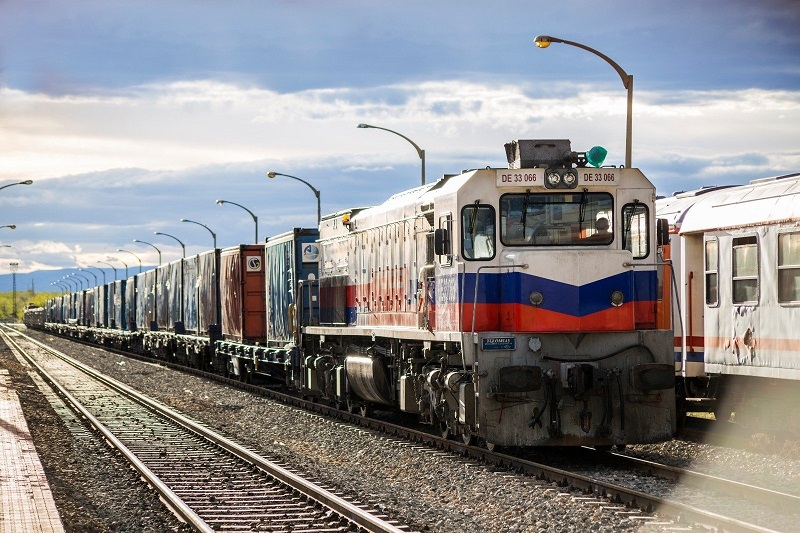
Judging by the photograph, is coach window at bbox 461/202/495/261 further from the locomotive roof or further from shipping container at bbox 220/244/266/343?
shipping container at bbox 220/244/266/343

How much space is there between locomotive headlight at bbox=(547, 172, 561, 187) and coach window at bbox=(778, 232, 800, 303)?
3.25 m

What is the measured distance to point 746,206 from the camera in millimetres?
16844

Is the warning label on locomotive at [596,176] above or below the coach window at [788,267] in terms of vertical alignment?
above

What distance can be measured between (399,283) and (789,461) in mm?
6837

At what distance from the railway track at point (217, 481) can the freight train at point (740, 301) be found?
6052 millimetres

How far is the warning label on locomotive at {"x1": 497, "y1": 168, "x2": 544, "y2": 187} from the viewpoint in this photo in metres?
15.2

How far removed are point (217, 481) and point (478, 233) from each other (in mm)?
4706

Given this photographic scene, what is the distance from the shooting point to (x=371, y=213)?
70.5 ft

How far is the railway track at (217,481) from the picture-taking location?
11641 mm

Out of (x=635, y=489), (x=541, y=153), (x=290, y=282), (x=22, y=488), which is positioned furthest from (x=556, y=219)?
(x=290, y=282)

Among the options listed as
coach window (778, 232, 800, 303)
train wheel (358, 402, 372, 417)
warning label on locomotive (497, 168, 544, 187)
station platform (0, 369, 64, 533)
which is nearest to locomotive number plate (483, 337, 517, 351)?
warning label on locomotive (497, 168, 544, 187)

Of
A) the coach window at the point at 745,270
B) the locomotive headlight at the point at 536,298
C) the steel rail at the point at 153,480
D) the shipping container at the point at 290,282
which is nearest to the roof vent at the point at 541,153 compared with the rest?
the locomotive headlight at the point at 536,298

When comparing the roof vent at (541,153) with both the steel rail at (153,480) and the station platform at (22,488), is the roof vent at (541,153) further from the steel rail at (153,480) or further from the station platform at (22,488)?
the station platform at (22,488)

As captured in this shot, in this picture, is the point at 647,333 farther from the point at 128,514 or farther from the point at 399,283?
the point at 128,514
